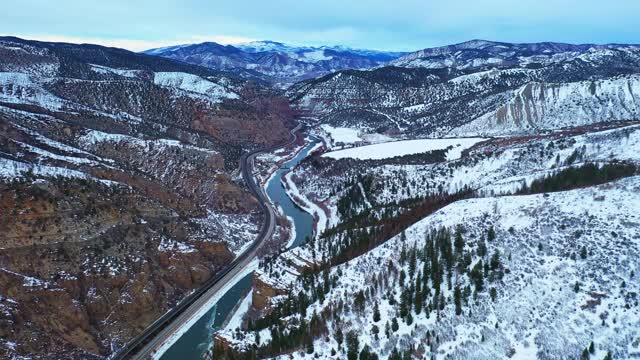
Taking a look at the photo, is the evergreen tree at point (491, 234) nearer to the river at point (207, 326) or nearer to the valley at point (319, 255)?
the valley at point (319, 255)

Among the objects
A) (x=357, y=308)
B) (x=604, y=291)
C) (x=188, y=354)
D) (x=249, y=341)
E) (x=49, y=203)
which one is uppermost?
(x=49, y=203)

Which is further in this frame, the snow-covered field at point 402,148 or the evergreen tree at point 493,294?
the snow-covered field at point 402,148

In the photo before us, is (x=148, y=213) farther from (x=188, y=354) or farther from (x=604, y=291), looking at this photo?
(x=604, y=291)

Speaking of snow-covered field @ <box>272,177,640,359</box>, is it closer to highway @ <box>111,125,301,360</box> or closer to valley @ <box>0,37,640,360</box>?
valley @ <box>0,37,640,360</box>

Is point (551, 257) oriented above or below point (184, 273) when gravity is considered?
above

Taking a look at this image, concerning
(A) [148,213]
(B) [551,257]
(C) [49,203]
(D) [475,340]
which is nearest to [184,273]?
(A) [148,213]

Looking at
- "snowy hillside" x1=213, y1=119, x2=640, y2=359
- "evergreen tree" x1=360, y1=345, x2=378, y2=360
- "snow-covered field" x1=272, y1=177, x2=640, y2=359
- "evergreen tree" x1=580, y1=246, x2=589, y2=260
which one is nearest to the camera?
"snow-covered field" x1=272, y1=177, x2=640, y2=359

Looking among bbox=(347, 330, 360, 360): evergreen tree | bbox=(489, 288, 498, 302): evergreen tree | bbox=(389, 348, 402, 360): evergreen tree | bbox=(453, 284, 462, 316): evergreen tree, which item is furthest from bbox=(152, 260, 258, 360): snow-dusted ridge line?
bbox=(489, 288, 498, 302): evergreen tree

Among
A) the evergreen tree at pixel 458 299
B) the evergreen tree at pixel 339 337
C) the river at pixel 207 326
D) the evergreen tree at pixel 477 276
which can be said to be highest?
the evergreen tree at pixel 477 276

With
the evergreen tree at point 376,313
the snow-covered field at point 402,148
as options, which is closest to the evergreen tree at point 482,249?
the evergreen tree at point 376,313
